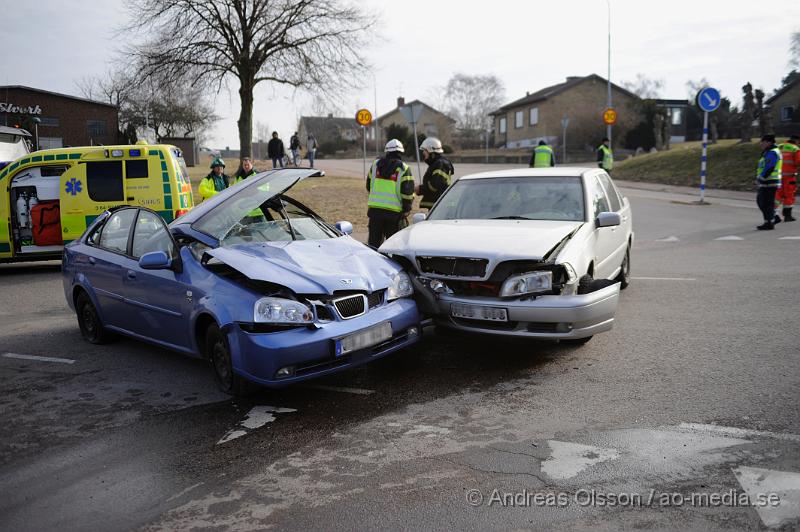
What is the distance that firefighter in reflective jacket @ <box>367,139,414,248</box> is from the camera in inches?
345

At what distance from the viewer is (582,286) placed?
5.79 m

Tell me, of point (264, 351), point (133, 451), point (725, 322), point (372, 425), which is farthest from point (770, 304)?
point (133, 451)

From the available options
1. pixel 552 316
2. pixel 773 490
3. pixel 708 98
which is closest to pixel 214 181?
pixel 552 316

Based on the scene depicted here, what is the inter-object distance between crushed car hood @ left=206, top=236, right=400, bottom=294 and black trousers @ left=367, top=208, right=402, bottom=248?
291 centimetres

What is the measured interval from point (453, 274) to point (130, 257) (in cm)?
298

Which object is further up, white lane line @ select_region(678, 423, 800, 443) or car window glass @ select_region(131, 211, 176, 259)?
car window glass @ select_region(131, 211, 176, 259)

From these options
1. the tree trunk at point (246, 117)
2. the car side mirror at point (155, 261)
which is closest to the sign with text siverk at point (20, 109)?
the tree trunk at point (246, 117)

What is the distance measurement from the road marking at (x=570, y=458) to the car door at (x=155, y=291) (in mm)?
3020

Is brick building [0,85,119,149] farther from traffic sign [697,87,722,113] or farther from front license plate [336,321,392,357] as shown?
front license plate [336,321,392,357]

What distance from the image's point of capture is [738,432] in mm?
4098

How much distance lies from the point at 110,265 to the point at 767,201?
1336cm

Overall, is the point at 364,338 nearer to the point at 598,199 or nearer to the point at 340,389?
the point at 340,389

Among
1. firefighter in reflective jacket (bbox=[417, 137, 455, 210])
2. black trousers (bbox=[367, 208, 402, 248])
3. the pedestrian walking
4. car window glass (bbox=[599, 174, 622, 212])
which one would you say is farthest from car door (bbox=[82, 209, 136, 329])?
the pedestrian walking

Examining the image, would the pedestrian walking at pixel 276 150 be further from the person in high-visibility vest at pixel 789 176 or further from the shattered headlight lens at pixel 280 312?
the shattered headlight lens at pixel 280 312
